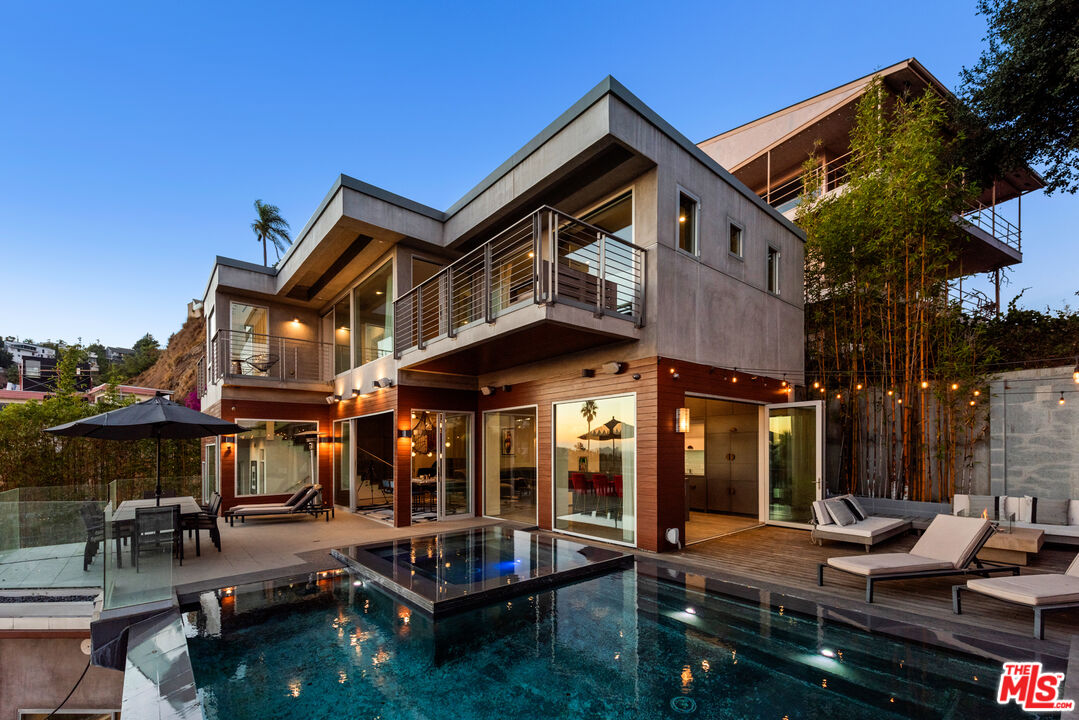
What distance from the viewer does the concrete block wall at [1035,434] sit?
788cm

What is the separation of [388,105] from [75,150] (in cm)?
2247

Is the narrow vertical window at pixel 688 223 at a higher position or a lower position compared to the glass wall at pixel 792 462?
higher

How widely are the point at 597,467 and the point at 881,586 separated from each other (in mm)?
3718

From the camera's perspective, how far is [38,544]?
195 inches

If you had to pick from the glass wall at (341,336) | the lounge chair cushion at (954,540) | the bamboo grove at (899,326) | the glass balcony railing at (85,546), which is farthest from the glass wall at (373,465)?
the bamboo grove at (899,326)

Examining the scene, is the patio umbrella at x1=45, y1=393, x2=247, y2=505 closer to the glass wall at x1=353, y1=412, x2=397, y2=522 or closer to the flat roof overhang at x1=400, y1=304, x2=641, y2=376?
the flat roof overhang at x1=400, y1=304, x2=641, y2=376

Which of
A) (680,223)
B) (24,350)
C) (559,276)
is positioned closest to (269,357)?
(559,276)

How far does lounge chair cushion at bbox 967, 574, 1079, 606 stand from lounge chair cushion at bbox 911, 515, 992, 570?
2.14 ft

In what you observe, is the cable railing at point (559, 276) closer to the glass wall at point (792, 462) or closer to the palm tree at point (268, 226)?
the glass wall at point (792, 462)

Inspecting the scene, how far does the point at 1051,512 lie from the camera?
714 centimetres

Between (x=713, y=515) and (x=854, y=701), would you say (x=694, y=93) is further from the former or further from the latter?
(x=854, y=701)

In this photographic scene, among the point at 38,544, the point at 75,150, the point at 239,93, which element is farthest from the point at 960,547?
the point at 75,150

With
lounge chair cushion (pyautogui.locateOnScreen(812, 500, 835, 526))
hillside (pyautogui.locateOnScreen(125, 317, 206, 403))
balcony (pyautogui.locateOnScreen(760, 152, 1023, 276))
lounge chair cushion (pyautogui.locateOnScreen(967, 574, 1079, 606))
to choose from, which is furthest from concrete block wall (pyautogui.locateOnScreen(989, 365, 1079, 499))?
hillside (pyautogui.locateOnScreen(125, 317, 206, 403))

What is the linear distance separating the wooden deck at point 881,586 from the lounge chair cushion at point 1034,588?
30 centimetres
